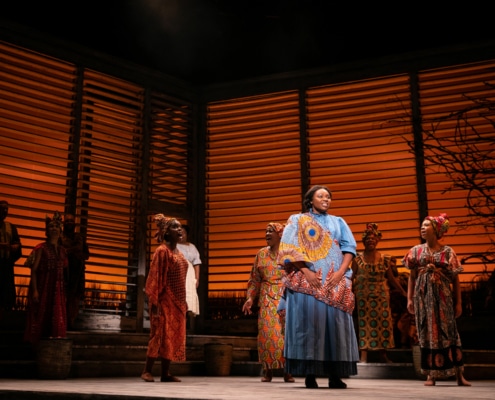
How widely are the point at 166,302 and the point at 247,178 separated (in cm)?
479

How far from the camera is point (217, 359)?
8.25 metres

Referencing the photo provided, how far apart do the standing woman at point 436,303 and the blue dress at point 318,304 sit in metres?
1.06

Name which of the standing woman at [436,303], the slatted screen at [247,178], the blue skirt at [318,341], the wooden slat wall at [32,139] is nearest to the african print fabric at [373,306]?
the standing woman at [436,303]

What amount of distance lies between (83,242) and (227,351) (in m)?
2.37

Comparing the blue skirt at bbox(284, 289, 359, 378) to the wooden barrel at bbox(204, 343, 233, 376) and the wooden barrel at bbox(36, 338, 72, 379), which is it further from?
the wooden barrel at bbox(204, 343, 233, 376)

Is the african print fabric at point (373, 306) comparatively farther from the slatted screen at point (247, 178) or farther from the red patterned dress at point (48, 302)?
the red patterned dress at point (48, 302)

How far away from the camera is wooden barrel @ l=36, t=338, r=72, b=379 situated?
675 cm

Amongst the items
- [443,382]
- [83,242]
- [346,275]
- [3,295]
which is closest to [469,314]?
[443,382]

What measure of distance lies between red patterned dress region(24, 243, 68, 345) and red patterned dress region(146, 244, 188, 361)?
1456 mm

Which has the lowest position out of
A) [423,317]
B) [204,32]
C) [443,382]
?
[443,382]

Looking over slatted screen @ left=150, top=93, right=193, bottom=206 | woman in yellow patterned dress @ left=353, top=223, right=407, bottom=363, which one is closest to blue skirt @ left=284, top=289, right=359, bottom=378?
woman in yellow patterned dress @ left=353, top=223, right=407, bottom=363

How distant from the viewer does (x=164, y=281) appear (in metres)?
6.59

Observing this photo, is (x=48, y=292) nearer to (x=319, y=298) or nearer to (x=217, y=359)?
(x=217, y=359)

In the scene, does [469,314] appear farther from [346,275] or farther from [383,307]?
[346,275]
